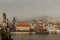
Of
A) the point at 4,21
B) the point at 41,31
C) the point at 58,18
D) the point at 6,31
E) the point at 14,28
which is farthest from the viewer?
the point at 58,18

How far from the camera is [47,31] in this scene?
210 feet

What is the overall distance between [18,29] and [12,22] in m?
3.22

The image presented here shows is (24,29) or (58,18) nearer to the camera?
(24,29)

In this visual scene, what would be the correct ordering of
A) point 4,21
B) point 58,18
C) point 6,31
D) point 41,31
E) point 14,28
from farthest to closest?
point 58,18 → point 14,28 → point 41,31 → point 4,21 → point 6,31

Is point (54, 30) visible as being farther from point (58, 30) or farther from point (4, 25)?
point (4, 25)

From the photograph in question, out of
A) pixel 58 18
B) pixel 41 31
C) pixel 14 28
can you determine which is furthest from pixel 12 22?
pixel 58 18

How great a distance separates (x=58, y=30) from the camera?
64.2 m

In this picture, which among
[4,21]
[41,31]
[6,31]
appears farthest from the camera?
[41,31]

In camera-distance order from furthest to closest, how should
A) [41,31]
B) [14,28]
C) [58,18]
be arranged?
[58,18] < [14,28] < [41,31]

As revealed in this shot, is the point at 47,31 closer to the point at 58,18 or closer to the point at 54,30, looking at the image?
the point at 54,30

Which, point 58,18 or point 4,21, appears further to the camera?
point 58,18

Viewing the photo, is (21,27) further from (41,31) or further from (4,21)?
(4,21)

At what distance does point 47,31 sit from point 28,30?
14.3ft

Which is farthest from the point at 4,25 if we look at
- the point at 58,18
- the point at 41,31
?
the point at 58,18
